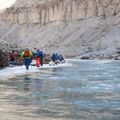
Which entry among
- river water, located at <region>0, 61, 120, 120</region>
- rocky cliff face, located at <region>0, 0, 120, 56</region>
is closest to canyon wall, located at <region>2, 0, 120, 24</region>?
rocky cliff face, located at <region>0, 0, 120, 56</region>

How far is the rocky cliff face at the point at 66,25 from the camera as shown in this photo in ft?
380

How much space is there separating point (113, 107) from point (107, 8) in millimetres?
112748

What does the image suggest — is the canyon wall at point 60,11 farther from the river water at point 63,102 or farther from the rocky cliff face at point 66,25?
the river water at point 63,102

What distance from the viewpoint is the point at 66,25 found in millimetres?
136375

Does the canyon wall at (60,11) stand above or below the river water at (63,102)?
above

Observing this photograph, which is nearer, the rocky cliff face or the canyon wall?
the rocky cliff face

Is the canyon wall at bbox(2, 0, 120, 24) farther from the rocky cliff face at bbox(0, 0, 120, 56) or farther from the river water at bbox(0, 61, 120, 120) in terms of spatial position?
the river water at bbox(0, 61, 120, 120)

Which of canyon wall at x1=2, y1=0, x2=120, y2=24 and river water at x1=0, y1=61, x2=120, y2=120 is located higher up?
canyon wall at x1=2, y1=0, x2=120, y2=24

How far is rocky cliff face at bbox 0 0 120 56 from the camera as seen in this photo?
380 ft

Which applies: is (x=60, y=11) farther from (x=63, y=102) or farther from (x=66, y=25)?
(x=63, y=102)

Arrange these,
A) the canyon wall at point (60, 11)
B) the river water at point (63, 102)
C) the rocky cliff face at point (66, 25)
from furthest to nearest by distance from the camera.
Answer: the canyon wall at point (60, 11), the rocky cliff face at point (66, 25), the river water at point (63, 102)

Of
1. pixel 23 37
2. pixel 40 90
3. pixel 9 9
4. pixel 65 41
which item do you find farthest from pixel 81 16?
pixel 40 90

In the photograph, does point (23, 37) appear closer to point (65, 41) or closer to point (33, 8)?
point (33, 8)

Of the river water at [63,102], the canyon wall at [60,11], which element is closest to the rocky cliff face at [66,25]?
the canyon wall at [60,11]
